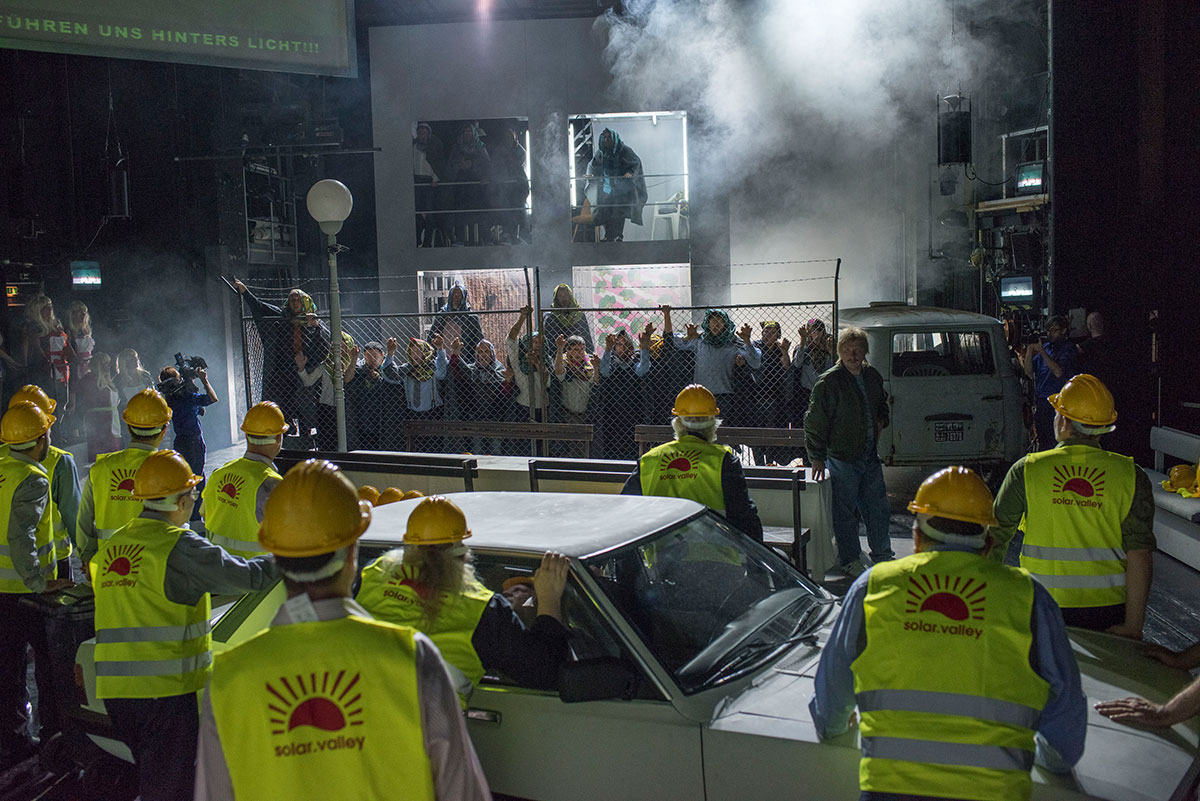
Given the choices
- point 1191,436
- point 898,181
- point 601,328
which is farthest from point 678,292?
point 1191,436

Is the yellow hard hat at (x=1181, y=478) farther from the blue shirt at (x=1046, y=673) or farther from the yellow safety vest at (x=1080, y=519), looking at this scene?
the blue shirt at (x=1046, y=673)

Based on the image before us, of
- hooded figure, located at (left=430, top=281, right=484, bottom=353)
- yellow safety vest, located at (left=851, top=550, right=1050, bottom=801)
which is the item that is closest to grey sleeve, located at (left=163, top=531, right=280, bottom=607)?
yellow safety vest, located at (left=851, top=550, right=1050, bottom=801)

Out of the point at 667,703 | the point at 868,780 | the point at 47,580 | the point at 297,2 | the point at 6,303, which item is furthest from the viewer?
the point at 6,303

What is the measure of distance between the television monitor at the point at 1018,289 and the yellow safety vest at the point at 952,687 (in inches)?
520

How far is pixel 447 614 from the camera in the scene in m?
2.98

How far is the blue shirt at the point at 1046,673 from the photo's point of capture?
2.41 meters

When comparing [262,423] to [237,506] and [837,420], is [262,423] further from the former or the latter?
[837,420]

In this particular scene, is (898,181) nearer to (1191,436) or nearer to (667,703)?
(1191,436)

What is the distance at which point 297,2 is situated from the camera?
10547mm

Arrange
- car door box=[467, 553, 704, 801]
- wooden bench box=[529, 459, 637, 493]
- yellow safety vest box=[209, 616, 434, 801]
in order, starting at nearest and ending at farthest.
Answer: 1. yellow safety vest box=[209, 616, 434, 801]
2. car door box=[467, 553, 704, 801]
3. wooden bench box=[529, 459, 637, 493]

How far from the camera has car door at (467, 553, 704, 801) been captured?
9.48 feet

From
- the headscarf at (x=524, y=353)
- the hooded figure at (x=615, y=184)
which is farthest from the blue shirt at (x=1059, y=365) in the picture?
the hooded figure at (x=615, y=184)

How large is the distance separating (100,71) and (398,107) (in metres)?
4.94

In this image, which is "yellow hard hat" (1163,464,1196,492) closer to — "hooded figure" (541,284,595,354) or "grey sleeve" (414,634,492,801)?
"hooded figure" (541,284,595,354)
